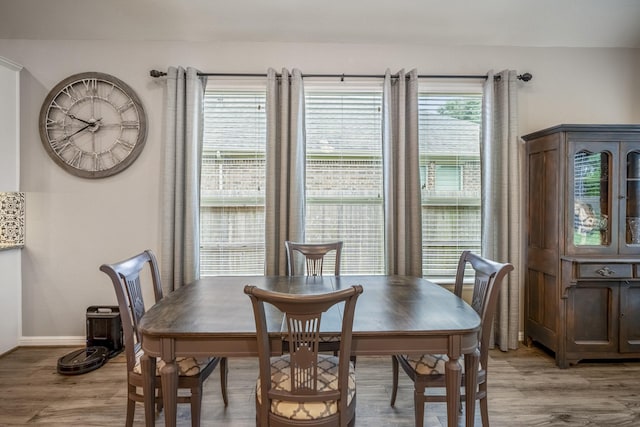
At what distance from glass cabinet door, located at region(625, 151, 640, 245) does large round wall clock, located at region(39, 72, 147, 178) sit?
4.03 m

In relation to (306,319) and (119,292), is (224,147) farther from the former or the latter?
(306,319)

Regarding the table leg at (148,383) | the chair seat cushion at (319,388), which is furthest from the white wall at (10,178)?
the chair seat cushion at (319,388)

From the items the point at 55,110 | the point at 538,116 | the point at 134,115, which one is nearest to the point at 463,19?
the point at 538,116

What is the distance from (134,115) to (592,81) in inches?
166

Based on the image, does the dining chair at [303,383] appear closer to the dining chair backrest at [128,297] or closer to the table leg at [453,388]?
the table leg at [453,388]

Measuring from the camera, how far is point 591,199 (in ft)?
8.79

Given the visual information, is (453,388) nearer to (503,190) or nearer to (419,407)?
(419,407)

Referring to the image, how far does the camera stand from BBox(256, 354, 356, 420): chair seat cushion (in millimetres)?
1307

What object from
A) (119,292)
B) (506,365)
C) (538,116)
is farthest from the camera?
(538,116)

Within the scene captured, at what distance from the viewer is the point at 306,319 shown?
1.25 metres

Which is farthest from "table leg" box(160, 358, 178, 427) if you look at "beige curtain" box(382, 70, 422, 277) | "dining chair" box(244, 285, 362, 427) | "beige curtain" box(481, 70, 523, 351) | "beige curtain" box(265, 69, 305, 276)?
"beige curtain" box(481, 70, 523, 351)

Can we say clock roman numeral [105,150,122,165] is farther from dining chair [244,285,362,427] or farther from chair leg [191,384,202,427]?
dining chair [244,285,362,427]

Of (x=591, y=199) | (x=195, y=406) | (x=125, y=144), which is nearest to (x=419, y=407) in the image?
(x=195, y=406)

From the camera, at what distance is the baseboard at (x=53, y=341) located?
2.99m
